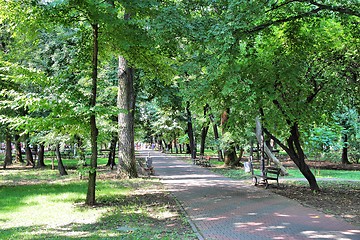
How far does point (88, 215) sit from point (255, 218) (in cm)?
435

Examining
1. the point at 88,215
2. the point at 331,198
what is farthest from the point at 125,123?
the point at 331,198

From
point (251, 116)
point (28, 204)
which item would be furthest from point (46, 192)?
point (251, 116)

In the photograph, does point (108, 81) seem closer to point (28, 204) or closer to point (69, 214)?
point (28, 204)

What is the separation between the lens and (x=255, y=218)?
8.51 metres

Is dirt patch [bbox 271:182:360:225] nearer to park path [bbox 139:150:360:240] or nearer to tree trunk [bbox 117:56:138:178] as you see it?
park path [bbox 139:150:360:240]

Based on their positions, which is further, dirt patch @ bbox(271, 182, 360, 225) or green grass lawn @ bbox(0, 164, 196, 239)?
dirt patch @ bbox(271, 182, 360, 225)

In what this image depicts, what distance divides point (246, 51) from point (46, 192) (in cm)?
917

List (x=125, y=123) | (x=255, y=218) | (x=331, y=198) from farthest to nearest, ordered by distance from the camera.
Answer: (x=125, y=123), (x=331, y=198), (x=255, y=218)

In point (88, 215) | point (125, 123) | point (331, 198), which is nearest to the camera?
point (88, 215)

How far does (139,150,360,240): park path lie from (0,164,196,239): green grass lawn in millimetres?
615

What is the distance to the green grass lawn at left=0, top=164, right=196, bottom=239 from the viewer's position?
Result: 7.16 m

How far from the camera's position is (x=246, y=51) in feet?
37.8

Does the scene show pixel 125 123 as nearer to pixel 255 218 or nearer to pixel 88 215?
Answer: pixel 88 215

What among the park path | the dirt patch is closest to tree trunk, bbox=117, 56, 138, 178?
the park path
